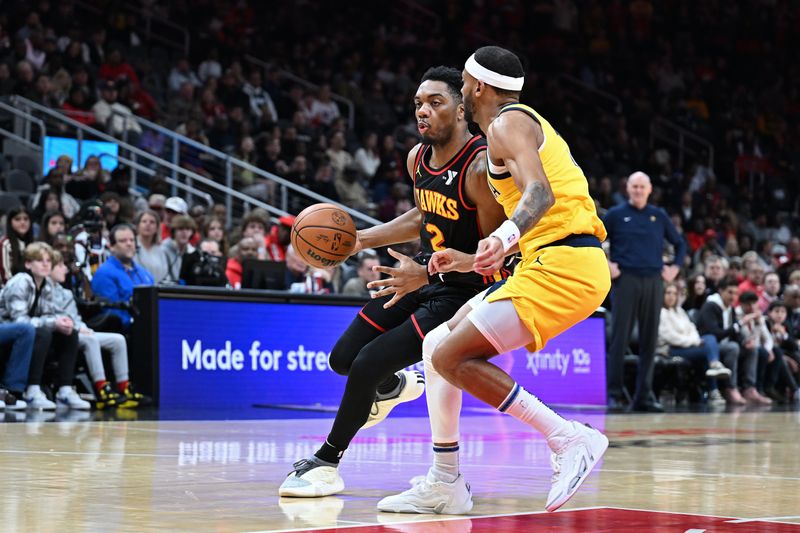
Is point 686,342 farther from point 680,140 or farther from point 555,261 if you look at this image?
point 680,140

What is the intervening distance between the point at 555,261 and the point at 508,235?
1.37 ft

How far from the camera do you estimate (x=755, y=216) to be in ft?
76.4

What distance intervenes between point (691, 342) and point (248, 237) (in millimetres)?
5243

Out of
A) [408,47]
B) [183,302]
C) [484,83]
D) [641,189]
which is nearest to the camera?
[484,83]

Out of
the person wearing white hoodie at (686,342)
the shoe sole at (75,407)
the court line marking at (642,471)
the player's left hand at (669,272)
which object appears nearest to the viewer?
the court line marking at (642,471)

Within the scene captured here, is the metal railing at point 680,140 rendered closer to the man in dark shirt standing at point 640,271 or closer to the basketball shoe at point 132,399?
the man in dark shirt standing at point 640,271

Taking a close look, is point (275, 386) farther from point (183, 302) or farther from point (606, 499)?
point (606, 499)

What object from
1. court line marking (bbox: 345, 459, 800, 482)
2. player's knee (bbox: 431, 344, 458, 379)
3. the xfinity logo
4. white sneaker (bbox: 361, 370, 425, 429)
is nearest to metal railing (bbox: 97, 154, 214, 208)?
the xfinity logo

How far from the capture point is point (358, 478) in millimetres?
5805

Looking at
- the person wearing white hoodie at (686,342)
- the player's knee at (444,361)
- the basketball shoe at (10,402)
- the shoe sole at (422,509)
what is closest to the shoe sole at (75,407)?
the basketball shoe at (10,402)

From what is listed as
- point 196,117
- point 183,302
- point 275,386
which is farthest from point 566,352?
point 196,117

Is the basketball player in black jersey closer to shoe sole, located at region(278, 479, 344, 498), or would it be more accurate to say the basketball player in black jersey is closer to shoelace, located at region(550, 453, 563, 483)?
shoe sole, located at region(278, 479, 344, 498)

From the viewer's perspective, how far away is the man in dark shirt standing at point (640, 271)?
463 inches

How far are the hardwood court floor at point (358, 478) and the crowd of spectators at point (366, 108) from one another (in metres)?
3.74
